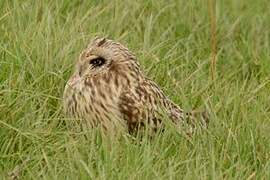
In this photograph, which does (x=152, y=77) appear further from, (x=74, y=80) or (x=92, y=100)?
(x=92, y=100)

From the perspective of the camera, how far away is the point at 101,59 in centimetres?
525

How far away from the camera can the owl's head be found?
522 centimetres

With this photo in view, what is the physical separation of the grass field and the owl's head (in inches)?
9.2

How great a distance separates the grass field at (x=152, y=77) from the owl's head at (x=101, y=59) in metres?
0.23

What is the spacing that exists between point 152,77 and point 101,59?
0.60 m

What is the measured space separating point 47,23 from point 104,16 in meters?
0.58

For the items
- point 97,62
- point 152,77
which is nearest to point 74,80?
point 97,62

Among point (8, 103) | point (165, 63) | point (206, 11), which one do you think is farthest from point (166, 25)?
point (8, 103)

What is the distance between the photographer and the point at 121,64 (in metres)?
5.26

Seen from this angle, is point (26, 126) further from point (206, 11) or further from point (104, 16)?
point (206, 11)

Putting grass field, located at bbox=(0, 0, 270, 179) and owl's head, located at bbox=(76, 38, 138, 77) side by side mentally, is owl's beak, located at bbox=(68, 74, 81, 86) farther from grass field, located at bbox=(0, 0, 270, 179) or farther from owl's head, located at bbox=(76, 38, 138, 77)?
grass field, located at bbox=(0, 0, 270, 179)

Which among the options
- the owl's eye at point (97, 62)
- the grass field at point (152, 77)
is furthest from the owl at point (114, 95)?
the grass field at point (152, 77)

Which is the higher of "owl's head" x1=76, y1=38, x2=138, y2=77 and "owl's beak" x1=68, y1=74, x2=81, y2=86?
"owl's head" x1=76, y1=38, x2=138, y2=77

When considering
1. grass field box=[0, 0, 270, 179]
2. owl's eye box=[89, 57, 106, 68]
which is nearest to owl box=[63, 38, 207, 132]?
owl's eye box=[89, 57, 106, 68]
